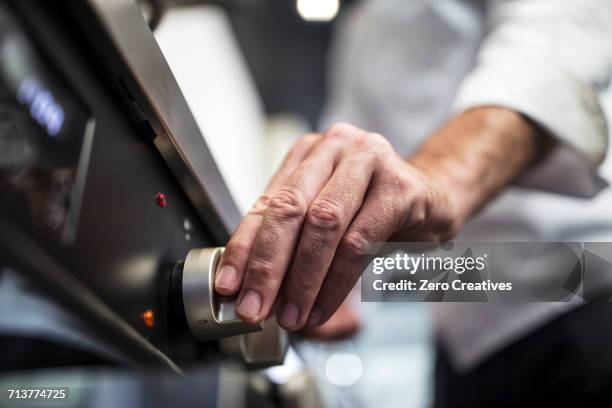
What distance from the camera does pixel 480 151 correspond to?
418mm

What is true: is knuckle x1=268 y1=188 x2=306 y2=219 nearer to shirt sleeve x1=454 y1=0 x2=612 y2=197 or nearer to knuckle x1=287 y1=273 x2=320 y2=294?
knuckle x1=287 y1=273 x2=320 y2=294

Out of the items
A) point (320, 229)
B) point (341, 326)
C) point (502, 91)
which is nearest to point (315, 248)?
point (320, 229)

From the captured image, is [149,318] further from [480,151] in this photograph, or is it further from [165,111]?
[480,151]

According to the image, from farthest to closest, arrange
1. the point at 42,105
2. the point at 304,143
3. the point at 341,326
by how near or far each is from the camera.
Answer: the point at 341,326, the point at 304,143, the point at 42,105

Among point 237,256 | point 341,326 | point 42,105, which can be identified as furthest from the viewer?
point 341,326

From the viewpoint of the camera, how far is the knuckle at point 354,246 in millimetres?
296

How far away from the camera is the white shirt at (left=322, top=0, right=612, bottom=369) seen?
16.7 inches

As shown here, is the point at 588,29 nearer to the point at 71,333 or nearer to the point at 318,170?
the point at 318,170

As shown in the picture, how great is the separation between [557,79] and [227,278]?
32 cm

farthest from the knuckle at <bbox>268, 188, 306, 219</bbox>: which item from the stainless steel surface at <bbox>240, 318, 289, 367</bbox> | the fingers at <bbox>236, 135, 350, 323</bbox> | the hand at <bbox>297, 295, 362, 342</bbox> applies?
the hand at <bbox>297, 295, 362, 342</bbox>

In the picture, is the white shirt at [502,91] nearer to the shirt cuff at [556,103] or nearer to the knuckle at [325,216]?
the shirt cuff at [556,103]

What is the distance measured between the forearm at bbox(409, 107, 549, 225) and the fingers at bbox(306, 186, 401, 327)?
10 centimetres

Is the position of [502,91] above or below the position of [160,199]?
above

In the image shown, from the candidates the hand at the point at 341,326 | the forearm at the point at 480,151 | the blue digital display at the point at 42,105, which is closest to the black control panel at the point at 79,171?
the blue digital display at the point at 42,105
